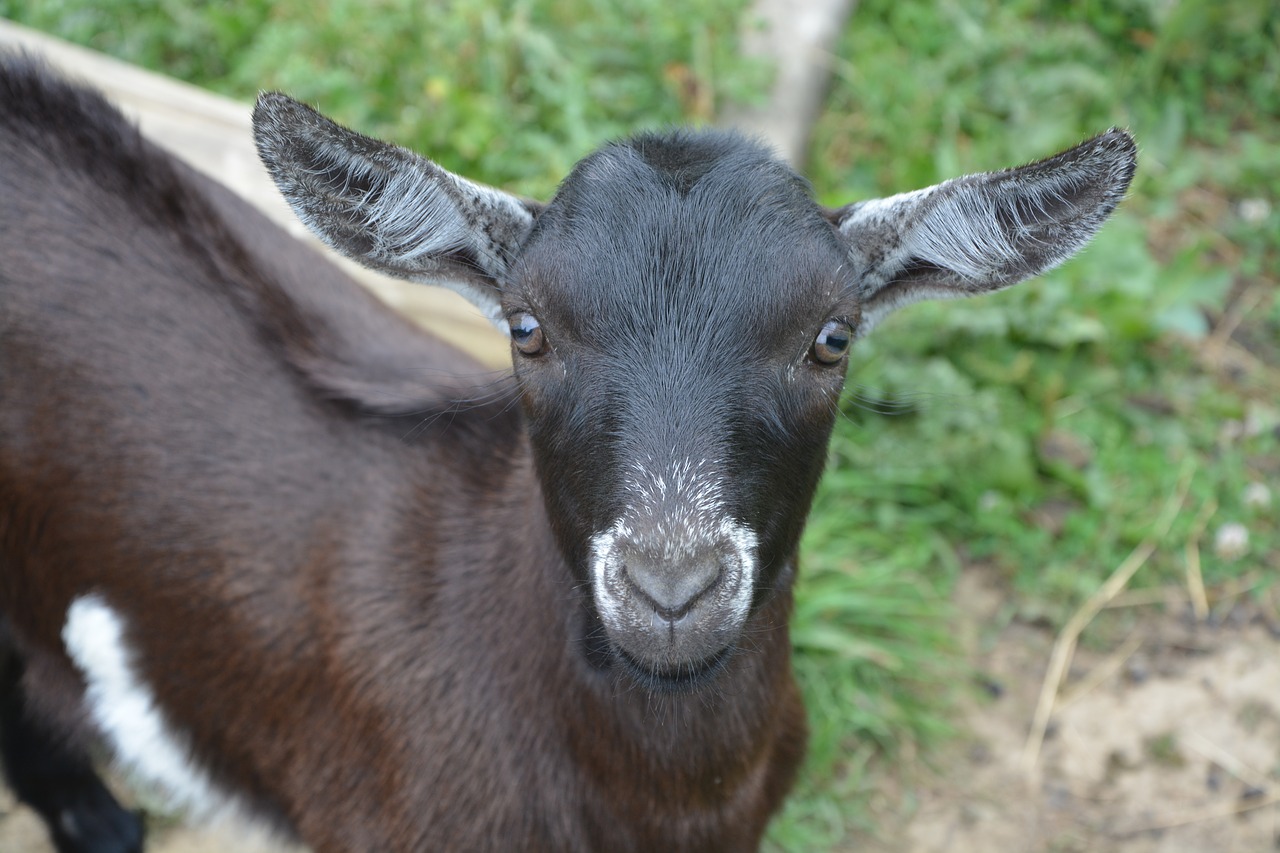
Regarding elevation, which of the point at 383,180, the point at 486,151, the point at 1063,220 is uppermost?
the point at 1063,220

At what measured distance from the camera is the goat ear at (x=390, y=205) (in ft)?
7.35

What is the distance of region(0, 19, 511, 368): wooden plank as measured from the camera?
4.29 m

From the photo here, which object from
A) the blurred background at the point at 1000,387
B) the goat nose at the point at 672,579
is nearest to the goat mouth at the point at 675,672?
the goat nose at the point at 672,579

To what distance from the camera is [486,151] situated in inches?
187

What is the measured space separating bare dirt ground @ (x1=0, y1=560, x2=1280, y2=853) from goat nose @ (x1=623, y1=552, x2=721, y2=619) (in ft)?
6.66

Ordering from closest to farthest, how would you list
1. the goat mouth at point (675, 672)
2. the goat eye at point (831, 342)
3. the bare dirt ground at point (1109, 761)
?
the goat mouth at point (675, 672)
the goat eye at point (831, 342)
the bare dirt ground at point (1109, 761)

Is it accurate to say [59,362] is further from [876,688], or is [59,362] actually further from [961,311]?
[961,311]

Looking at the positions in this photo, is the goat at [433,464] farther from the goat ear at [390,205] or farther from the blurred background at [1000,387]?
the blurred background at [1000,387]

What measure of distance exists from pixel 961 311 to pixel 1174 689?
155 centimetres

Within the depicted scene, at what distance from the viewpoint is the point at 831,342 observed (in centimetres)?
230

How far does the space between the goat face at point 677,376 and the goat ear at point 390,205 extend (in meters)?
0.13

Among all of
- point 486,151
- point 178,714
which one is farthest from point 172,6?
point 178,714

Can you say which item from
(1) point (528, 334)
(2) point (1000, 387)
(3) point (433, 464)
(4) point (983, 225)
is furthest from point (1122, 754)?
(1) point (528, 334)

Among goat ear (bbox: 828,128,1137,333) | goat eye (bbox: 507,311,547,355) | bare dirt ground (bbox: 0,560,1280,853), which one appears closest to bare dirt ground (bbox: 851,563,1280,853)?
bare dirt ground (bbox: 0,560,1280,853)
